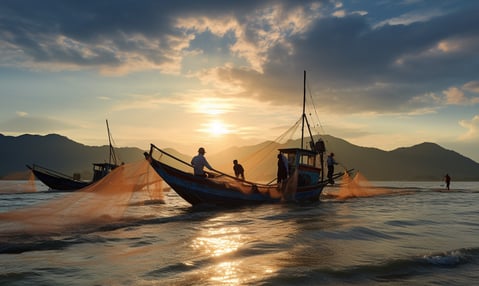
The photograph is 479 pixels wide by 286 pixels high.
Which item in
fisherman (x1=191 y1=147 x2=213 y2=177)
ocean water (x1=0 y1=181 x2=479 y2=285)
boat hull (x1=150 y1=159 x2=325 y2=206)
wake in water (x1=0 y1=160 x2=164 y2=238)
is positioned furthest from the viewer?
fisherman (x1=191 y1=147 x2=213 y2=177)

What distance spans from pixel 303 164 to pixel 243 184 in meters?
5.75

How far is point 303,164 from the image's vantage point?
82.1 ft

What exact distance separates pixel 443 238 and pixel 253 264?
6527mm

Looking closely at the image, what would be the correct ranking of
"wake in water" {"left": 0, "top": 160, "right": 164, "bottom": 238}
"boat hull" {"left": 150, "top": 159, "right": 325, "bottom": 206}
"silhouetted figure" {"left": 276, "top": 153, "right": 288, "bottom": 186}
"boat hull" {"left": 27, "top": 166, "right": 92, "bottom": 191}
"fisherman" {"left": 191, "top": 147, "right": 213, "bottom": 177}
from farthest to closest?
1. "boat hull" {"left": 27, "top": 166, "right": 92, "bottom": 191}
2. "silhouetted figure" {"left": 276, "top": 153, "right": 288, "bottom": 186}
3. "fisherman" {"left": 191, "top": 147, "right": 213, "bottom": 177}
4. "boat hull" {"left": 150, "top": 159, "right": 325, "bottom": 206}
5. "wake in water" {"left": 0, "top": 160, "right": 164, "bottom": 238}

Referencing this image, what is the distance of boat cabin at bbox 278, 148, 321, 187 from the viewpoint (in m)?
24.8

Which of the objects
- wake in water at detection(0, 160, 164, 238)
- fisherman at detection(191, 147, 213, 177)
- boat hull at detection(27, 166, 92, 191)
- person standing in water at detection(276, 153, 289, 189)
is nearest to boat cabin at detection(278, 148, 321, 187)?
→ person standing in water at detection(276, 153, 289, 189)

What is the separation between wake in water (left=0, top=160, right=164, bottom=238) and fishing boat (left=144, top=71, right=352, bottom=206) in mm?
3571

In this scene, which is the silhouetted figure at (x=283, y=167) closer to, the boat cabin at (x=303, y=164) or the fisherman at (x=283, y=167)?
the fisherman at (x=283, y=167)

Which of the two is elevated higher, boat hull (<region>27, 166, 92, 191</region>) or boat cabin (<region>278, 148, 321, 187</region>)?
boat cabin (<region>278, 148, 321, 187</region>)

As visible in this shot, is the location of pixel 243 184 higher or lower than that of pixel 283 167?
lower

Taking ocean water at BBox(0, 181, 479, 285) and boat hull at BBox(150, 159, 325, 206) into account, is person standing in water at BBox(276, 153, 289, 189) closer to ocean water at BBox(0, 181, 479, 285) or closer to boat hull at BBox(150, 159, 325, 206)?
boat hull at BBox(150, 159, 325, 206)

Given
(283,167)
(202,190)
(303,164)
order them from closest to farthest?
1. (202,190)
2. (283,167)
3. (303,164)

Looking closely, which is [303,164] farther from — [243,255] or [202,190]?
[243,255]

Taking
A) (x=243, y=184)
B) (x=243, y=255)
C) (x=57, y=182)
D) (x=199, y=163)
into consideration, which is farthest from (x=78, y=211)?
(x=57, y=182)
